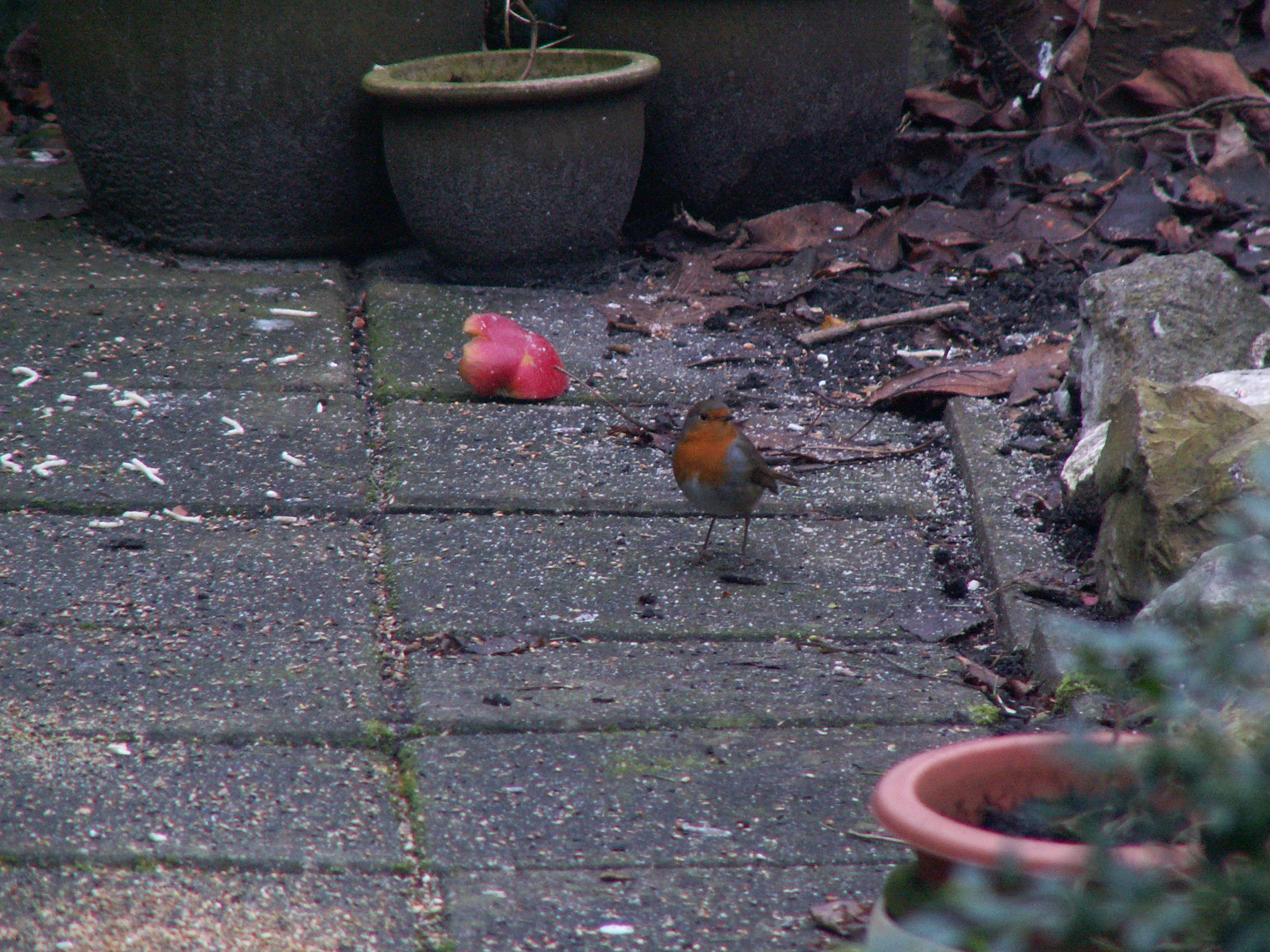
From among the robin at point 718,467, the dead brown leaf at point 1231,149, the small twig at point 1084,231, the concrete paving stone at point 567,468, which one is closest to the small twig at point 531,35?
the concrete paving stone at point 567,468

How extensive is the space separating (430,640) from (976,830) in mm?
1509

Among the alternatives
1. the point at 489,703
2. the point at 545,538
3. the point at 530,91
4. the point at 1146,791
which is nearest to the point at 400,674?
the point at 489,703

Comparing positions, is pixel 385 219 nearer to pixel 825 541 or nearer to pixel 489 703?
pixel 825 541

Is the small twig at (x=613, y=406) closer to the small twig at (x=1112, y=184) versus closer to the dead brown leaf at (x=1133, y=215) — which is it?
the dead brown leaf at (x=1133, y=215)

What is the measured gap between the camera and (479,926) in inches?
75.0

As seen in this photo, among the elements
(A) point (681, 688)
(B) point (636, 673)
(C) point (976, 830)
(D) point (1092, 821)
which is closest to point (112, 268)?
(B) point (636, 673)

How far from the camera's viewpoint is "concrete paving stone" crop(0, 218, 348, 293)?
490 centimetres

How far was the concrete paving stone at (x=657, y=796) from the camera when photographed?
210cm

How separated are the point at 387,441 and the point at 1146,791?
2902 mm

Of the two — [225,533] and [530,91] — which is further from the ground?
[530,91]

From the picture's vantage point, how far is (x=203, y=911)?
1895 millimetres

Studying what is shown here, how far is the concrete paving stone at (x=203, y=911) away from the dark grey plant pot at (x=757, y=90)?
4.01 m

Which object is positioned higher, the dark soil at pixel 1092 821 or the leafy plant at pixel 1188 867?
the leafy plant at pixel 1188 867

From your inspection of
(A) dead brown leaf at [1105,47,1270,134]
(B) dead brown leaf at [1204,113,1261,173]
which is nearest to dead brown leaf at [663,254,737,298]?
(B) dead brown leaf at [1204,113,1261,173]
